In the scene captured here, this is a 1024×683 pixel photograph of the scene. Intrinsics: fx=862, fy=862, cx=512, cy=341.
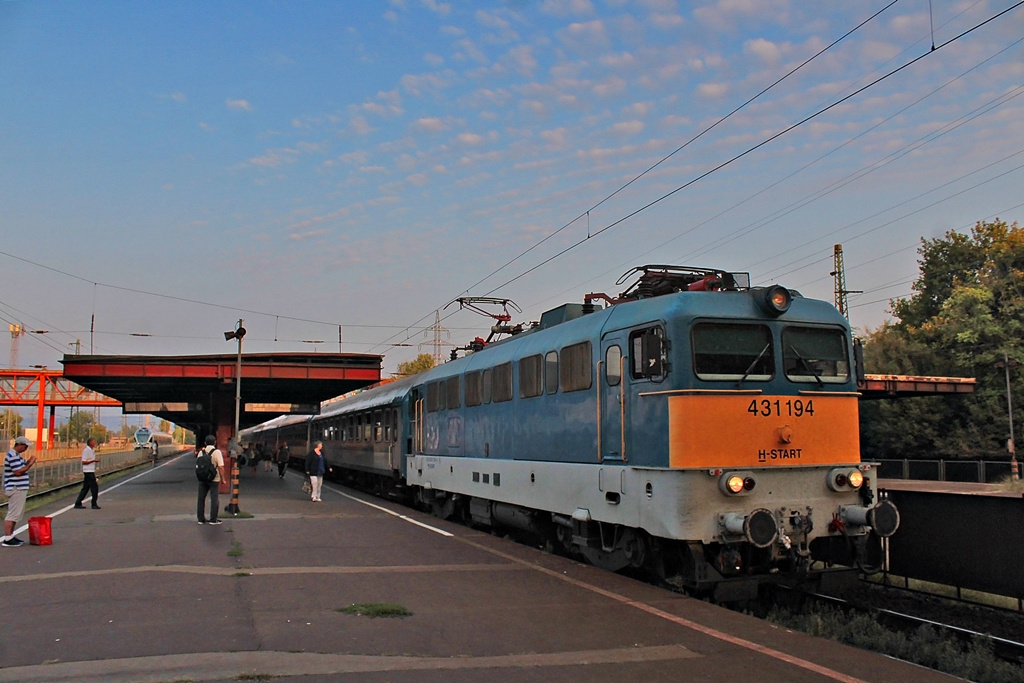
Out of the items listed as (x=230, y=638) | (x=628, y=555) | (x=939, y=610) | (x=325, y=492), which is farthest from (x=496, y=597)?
(x=325, y=492)

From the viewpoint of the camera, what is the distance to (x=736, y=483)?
9.10 meters

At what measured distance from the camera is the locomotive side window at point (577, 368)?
11.2 meters

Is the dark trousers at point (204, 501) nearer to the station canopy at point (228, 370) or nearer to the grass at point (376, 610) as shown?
the grass at point (376, 610)

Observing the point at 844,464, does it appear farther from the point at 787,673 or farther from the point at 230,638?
the point at 230,638

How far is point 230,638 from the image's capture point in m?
7.42

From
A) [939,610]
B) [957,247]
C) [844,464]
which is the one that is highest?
[957,247]

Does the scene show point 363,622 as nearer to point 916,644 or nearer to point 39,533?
point 916,644

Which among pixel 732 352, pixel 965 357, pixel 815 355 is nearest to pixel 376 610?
pixel 732 352

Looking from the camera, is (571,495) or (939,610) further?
(571,495)

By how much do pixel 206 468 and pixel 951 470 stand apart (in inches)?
1207

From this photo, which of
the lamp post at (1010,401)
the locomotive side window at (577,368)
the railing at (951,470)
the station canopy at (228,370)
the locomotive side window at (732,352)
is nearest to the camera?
the locomotive side window at (732,352)

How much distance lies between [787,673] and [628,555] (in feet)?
13.4

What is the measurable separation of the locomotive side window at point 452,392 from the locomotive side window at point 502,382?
2.19 m

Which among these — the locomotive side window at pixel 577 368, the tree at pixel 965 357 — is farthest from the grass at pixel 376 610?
the tree at pixel 965 357
